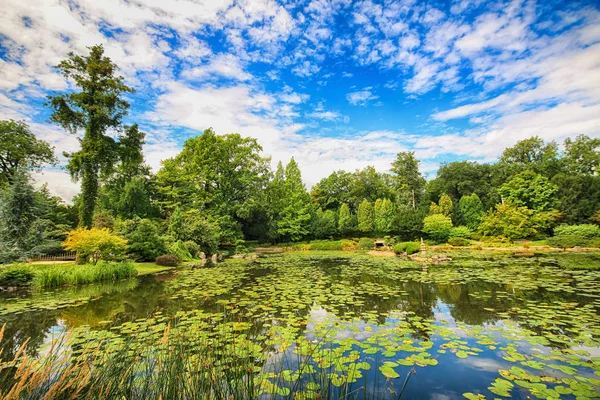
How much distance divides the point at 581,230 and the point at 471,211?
32.1ft

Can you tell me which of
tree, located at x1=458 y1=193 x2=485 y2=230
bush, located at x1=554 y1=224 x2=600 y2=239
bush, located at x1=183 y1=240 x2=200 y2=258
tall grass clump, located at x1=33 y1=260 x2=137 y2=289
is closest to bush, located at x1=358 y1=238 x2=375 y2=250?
tree, located at x1=458 y1=193 x2=485 y2=230

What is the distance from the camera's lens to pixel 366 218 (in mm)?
30375

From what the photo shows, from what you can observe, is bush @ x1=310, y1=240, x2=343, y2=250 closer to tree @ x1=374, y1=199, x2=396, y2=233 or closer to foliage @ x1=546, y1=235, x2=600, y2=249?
tree @ x1=374, y1=199, x2=396, y2=233

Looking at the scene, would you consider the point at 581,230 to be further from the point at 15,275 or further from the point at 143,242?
the point at 15,275

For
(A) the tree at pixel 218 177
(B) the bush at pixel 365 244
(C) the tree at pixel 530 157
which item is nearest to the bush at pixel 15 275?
(A) the tree at pixel 218 177

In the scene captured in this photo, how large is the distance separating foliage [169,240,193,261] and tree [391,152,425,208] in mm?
29281

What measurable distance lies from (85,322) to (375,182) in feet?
121

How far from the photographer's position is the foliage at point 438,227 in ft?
84.6

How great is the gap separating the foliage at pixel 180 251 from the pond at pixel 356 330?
6977 millimetres

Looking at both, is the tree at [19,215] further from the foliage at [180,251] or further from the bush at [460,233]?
the bush at [460,233]

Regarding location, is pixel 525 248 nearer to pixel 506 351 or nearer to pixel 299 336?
pixel 506 351

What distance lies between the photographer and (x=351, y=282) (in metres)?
8.77

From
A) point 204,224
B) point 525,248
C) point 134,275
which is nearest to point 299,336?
point 134,275

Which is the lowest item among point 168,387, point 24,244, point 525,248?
point 525,248
